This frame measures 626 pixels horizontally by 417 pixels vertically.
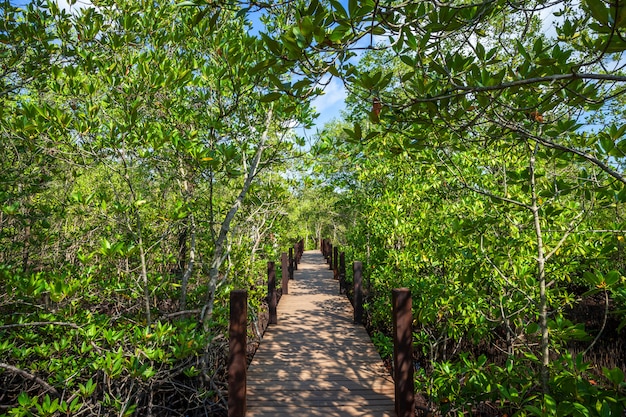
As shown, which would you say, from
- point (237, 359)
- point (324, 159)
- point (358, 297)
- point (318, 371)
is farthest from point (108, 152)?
point (358, 297)

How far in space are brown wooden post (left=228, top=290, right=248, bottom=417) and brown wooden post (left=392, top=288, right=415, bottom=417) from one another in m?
1.57

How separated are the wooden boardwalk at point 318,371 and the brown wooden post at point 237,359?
0.24 m

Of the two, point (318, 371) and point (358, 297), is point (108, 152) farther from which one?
point (358, 297)

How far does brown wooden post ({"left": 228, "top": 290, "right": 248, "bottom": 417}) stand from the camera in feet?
11.6

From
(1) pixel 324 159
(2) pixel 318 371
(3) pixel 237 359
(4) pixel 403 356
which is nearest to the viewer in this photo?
(4) pixel 403 356

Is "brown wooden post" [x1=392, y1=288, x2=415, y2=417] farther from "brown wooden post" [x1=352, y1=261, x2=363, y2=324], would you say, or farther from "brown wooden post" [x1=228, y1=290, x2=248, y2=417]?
"brown wooden post" [x1=352, y1=261, x2=363, y2=324]

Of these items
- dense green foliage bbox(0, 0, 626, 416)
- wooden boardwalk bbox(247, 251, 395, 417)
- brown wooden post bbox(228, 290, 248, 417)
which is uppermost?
dense green foliage bbox(0, 0, 626, 416)

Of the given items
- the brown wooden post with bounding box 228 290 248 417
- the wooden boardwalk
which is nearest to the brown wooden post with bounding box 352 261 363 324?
the wooden boardwalk

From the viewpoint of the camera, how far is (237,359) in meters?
3.56

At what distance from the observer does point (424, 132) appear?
2.35 meters

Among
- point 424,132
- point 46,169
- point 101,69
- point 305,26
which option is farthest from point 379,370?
point 46,169

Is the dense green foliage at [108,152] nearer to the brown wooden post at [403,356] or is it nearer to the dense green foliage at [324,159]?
the dense green foliage at [324,159]

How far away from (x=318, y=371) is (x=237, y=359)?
57.9 inches

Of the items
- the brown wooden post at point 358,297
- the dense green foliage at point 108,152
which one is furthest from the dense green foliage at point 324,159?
the brown wooden post at point 358,297
